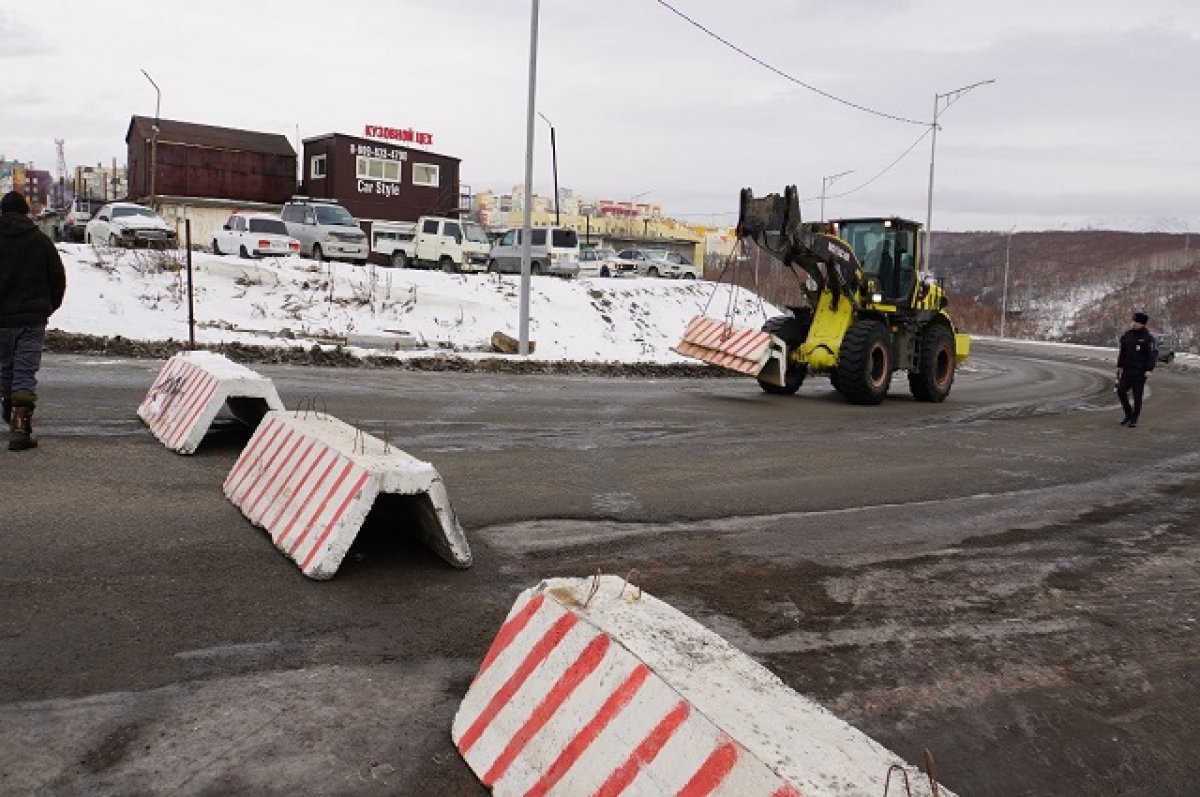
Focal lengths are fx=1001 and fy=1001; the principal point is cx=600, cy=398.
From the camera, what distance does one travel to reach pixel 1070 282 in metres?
129

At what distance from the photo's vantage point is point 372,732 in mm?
3848

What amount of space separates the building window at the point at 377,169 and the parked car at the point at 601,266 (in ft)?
33.3

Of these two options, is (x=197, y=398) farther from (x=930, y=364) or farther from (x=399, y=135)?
(x=399, y=135)

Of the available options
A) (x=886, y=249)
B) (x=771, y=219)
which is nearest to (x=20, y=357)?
(x=771, y=219)

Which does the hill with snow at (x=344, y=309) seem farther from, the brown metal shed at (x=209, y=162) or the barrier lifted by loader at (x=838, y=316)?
the brown metal shed at (x=209, y=162)

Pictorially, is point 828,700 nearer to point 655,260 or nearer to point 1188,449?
point 1188,449

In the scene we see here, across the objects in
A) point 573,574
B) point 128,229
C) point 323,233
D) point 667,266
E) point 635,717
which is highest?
point 323,233

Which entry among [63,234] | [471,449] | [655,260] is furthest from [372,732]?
[655,260]

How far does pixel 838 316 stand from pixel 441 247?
20.9 m

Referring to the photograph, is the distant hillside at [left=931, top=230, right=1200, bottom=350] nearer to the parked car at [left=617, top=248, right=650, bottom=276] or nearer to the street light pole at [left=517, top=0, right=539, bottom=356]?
the parked car at [left=617, top=248, right=650, bottom=276]

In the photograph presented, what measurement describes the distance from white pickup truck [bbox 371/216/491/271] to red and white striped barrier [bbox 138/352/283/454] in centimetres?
2534

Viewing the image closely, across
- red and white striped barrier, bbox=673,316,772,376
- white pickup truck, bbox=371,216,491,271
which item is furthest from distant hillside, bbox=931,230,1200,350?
red and white striped barrier, bbox=673,316,772,376

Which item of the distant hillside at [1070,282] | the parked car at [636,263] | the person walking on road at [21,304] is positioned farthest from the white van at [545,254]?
the distant hillside at [1070,282]

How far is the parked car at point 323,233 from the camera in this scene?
29672 mm
